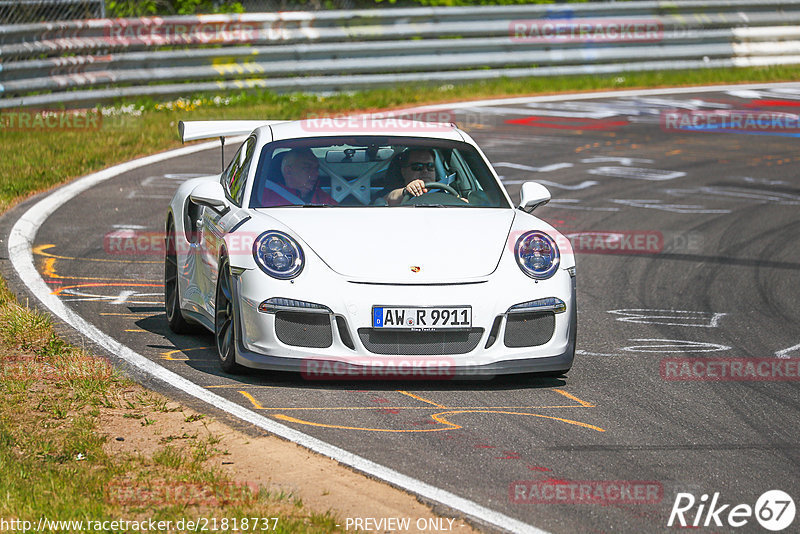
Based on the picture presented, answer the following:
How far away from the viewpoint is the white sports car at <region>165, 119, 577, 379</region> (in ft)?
20.5

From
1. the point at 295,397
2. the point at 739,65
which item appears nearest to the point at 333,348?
the point at 295,397

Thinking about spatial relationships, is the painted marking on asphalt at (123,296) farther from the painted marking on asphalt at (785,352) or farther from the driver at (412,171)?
the painted marking on asphalt at (785,352)

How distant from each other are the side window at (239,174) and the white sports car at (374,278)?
0.03m

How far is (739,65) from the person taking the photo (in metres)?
24.5

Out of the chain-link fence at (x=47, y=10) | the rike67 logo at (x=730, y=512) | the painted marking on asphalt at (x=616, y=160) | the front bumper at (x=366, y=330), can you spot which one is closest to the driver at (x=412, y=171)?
the front bumper at (x=366, y=330)

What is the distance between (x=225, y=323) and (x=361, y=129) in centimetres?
176

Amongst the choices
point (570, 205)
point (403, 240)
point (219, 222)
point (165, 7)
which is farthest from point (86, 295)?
point (165, 7)

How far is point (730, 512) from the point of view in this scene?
4680mm

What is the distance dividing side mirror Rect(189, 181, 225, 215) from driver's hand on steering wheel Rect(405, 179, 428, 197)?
42.4 inches

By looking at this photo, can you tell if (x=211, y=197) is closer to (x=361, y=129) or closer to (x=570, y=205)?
(x=361, y=129)

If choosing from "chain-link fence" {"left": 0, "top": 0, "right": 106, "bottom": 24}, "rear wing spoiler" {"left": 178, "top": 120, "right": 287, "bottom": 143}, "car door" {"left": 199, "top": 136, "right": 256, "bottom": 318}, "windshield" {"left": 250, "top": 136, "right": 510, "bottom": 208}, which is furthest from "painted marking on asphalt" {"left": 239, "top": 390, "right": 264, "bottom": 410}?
"chain-link fence" {"left": 0, "top": 0, "right": 106, "bottom": 24}

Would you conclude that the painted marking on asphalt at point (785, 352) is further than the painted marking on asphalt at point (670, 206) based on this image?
No

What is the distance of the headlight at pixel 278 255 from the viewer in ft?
20.8

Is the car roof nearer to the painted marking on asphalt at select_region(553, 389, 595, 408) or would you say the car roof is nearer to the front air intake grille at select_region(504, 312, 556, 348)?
the front air intake grille at select_region(504, 312, 556, 348)
